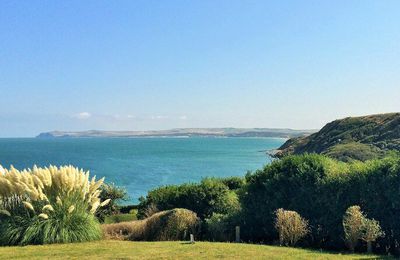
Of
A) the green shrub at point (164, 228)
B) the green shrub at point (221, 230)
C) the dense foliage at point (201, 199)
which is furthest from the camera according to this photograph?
the dense foliage at point (201, 199)

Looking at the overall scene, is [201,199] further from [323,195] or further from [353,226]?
[353,226]

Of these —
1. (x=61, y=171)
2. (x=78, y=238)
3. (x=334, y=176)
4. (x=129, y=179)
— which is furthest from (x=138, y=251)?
(x=129, y=179)

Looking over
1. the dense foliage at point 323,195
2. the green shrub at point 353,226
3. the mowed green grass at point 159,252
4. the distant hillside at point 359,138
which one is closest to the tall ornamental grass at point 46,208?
the mowed green grass at point 159,252

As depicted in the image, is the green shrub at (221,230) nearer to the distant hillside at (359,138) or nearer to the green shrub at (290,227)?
the green shrub at (290,227)

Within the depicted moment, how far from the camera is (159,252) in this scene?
34.3ft

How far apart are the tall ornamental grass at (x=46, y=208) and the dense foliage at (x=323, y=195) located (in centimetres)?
460

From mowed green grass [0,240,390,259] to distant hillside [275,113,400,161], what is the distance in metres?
53.2

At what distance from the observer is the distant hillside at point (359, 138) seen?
7438cm

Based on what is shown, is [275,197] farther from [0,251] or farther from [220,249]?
[0,251]

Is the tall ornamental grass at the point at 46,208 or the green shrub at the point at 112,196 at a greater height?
the tall ornamental grass at the point at 46,208

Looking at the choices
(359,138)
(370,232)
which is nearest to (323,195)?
(370,232)

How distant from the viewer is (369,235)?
11.0m

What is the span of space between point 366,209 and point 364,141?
8172 centimetres

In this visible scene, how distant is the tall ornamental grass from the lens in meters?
12.4
